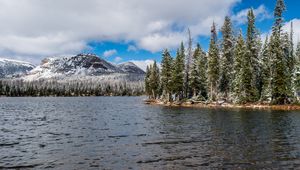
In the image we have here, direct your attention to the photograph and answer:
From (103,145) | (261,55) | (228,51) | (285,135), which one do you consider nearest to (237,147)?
(285,135)

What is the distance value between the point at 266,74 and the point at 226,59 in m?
14.4

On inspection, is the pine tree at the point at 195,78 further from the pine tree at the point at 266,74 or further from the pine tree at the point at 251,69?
the pine tree at the point at 266,74

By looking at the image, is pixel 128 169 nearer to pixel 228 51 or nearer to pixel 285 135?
pixel 285 135

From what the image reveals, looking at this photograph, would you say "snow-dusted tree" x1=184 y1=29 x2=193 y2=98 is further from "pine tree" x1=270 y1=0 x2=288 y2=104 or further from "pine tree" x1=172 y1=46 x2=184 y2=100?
"pine tree" x1=270 y1=0 x2=288 y2=104

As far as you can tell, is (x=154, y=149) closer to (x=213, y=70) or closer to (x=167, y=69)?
(x=213, y=70)

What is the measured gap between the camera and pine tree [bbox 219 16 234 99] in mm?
89219

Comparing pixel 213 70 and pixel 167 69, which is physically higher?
pixel 167 69

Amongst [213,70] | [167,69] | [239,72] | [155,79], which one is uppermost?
[167,69]

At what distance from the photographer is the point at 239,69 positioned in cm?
7894

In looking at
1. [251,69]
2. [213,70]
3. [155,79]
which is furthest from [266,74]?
[155,79]

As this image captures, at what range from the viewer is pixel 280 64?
236 ft

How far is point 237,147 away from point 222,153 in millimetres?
2853

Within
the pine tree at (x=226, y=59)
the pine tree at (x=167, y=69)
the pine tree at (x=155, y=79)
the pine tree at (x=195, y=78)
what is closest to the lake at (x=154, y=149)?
the pine tree at (x=226, y=59)

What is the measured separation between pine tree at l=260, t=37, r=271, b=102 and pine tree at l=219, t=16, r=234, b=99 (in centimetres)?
917
